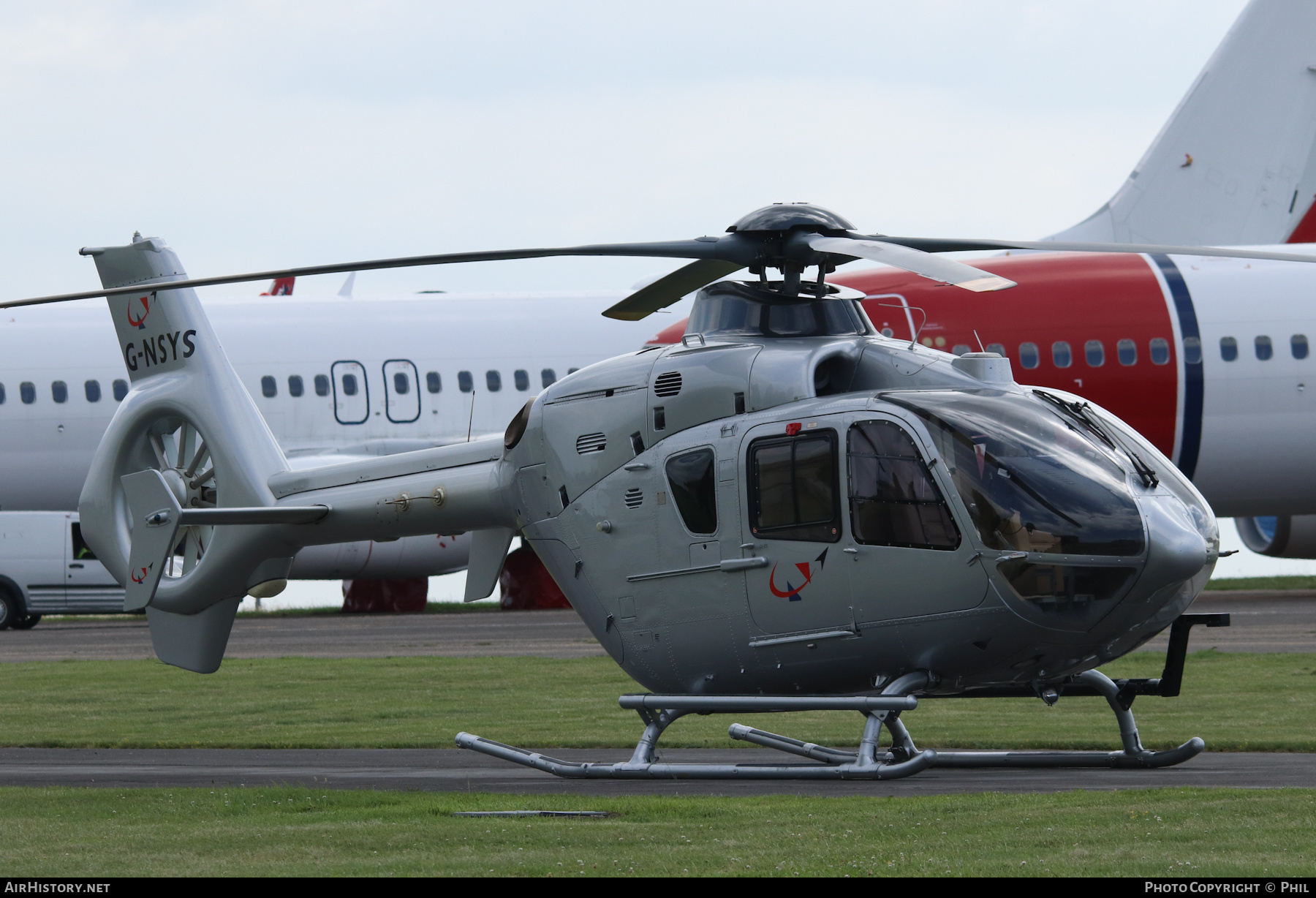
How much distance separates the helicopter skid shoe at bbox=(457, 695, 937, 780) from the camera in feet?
35.4

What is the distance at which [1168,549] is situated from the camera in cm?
1067

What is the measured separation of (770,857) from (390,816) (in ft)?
10.1

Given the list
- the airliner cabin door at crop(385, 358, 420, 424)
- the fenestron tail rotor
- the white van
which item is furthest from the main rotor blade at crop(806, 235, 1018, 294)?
the white van

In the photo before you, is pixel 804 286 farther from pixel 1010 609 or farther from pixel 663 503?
pixel 1010 609

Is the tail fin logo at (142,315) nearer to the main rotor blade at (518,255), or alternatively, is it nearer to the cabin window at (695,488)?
the main rotor blade at (518,255)

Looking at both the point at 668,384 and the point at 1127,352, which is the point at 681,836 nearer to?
the point at 668,384

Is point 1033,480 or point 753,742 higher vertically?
point 1033,480

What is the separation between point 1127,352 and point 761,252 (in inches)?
680

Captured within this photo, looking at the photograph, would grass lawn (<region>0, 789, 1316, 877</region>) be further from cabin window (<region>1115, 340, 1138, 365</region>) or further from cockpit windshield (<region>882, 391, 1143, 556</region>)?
cabin window (<region>1115, 340, 1138, 365</region>)

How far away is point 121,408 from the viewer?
1602 cm

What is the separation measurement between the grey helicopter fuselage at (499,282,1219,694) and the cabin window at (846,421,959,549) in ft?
0.05

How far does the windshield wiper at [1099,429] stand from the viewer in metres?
11.1

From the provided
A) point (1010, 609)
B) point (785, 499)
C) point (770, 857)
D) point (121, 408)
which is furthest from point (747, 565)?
Result: point (121, 408)

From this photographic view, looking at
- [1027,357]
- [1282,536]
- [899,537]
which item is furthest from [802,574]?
[1282,536]
